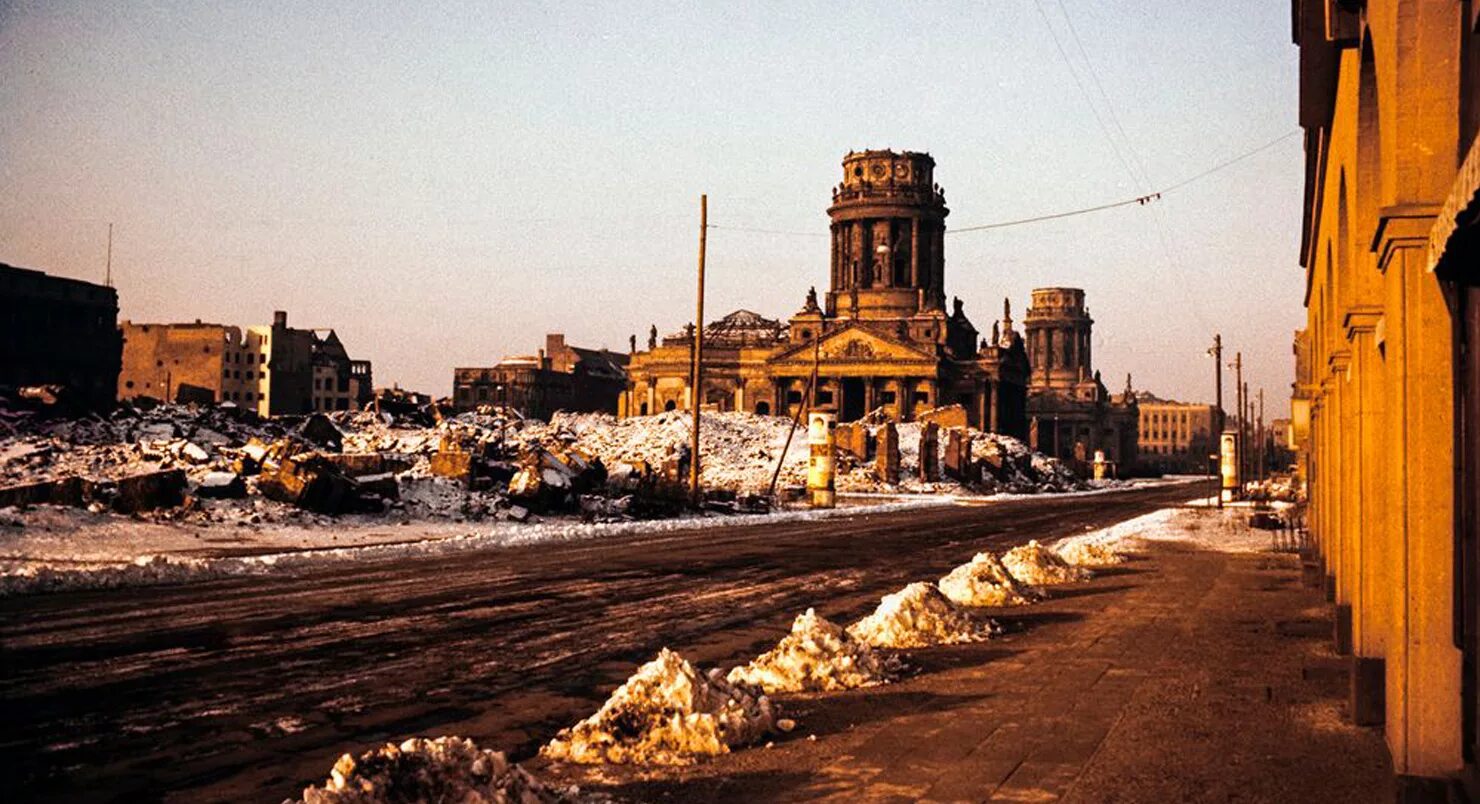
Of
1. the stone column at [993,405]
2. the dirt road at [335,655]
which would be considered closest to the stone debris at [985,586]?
the dirt road at [335,655]

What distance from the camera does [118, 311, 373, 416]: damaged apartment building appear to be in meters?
111

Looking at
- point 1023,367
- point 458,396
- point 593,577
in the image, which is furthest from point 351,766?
point 458,396

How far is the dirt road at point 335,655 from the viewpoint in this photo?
6.77 m

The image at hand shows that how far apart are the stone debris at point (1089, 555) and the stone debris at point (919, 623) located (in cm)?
879

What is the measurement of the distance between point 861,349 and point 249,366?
5816 centimetres

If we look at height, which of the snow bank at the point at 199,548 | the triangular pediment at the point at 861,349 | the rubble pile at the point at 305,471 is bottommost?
the snow bank at the point at 199,548

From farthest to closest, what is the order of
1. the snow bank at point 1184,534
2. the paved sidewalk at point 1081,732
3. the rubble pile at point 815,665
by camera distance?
the snow bank at point 1184,534, the rubble pile at point 815,665, the paved sidewalk at point 1081,732

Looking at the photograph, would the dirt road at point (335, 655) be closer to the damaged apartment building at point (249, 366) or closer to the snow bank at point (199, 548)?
the snow bank at point (199, 548)

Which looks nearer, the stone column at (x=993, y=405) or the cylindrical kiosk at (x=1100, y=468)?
the cylindrical kiosk at (x=1100, y=468)

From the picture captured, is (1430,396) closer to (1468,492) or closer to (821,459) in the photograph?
(1468,492)

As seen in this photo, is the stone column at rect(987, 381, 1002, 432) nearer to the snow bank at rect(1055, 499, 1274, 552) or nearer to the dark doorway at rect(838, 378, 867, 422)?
the dark doorway at rect(838, 378, 867, 422)

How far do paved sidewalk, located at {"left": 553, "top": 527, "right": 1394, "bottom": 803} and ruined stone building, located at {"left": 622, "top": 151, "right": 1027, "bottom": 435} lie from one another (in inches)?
4089

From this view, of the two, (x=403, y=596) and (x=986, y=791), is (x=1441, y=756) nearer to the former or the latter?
(x=986, y=791)

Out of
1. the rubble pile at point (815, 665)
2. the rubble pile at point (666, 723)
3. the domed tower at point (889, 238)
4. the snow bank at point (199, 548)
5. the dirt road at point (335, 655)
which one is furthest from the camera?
the domed tower at point (889, 238)
